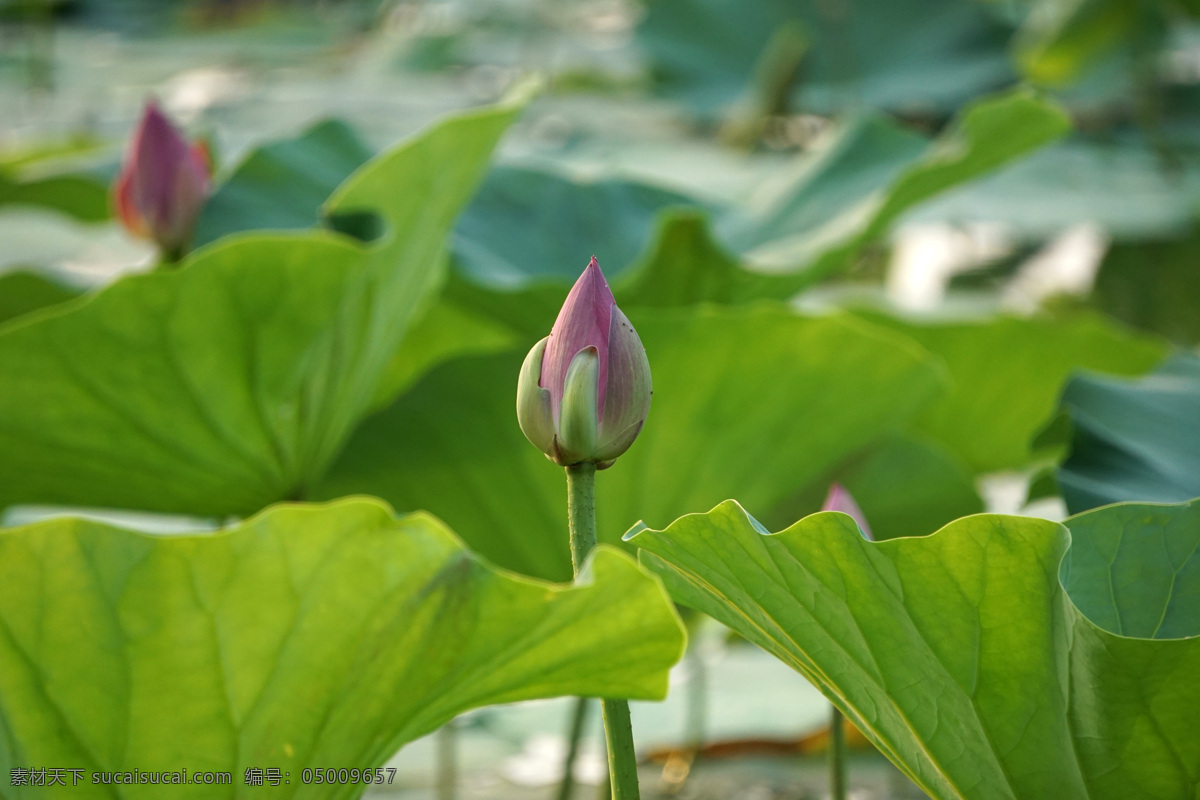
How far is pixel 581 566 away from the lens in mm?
383

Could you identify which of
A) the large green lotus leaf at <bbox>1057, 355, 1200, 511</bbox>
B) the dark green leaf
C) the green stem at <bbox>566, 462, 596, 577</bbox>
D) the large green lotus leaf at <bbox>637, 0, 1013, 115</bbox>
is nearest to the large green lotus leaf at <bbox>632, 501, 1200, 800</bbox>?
the green stem at <bbox>566, 462, 596, 577</bbox>

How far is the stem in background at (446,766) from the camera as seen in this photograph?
36.2 inches

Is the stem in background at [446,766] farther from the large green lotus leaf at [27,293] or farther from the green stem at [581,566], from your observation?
the green stem at [581,566]

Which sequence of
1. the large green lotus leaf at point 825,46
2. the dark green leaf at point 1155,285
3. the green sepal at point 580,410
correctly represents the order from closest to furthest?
the green sepal at point 580,410
the dark green leaf at point 1155,285
the large green lotus leaf at point 825,46

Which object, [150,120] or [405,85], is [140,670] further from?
[405,85]

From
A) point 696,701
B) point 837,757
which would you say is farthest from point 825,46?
point 837,757

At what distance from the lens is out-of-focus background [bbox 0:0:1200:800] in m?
0.99

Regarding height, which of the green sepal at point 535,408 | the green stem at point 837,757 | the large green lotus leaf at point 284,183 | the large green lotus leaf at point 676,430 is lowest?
the green stem at point 837,757

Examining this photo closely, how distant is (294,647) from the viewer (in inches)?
15.9

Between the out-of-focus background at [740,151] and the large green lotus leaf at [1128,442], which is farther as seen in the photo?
the out-of-focus background at [740,151]

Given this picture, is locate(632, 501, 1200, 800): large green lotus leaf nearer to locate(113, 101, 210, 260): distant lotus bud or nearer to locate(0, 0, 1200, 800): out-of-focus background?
locate(0, 0, 1200, 800): out-of-focus background

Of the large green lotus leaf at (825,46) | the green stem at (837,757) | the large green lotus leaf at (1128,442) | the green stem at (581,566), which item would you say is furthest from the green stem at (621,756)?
the large green lotus leaf at (825,46)

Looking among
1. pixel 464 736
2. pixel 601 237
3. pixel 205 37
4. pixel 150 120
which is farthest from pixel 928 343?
pixel 205 37

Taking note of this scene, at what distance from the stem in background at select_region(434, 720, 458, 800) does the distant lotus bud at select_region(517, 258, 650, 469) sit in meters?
0.59
